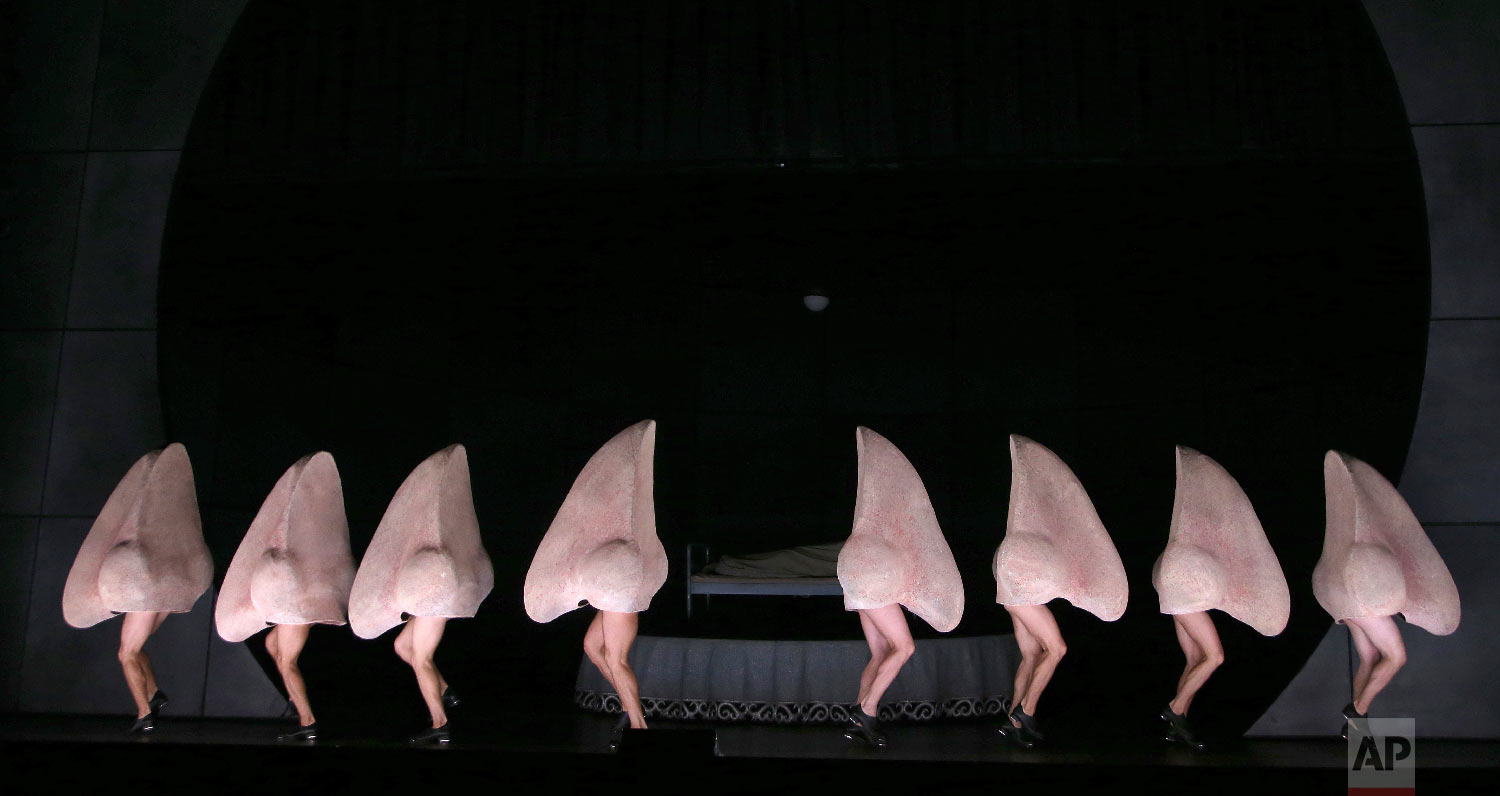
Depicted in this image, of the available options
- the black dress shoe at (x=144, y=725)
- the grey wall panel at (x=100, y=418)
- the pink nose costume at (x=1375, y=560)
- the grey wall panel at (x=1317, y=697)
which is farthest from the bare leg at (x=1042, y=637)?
the grey wall panel at (x=100, y=418)

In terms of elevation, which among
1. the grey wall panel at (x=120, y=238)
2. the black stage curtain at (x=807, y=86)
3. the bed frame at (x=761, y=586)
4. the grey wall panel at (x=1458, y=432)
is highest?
the black stage curtain at (x=807, y=86)

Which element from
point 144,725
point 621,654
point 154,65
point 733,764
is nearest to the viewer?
point 733,764

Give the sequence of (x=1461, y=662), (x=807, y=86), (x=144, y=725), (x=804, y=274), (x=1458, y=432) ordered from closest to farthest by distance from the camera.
A: (x=144, y=725) → (x=1461, y=662) → (x=1458, y=432) → (x=807, y=86) → (x=804, y=274)

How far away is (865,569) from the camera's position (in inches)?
120

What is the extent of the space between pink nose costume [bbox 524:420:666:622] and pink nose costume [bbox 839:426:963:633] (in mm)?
697

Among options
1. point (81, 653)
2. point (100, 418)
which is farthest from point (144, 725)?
point (100, 418)

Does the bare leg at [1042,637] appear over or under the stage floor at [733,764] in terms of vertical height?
over

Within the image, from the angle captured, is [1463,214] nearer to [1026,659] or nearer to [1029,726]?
[1026,659]

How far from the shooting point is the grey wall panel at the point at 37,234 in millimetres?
4660

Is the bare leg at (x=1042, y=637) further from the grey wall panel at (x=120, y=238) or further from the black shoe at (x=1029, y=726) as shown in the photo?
the grey wall panel at (x=120, y=238)

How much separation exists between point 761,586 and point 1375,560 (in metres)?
2.24

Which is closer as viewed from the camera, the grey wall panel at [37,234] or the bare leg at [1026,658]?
the bare leg at [1026,658]

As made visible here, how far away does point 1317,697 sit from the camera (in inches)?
161

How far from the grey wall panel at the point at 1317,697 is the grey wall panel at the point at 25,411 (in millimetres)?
5916
